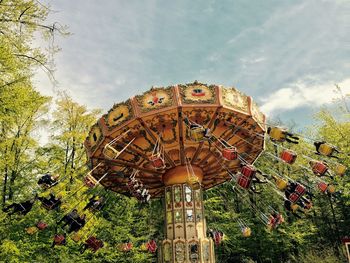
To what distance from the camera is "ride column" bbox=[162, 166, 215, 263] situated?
38.4 ft

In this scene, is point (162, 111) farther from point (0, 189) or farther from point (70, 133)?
point (0, 189)

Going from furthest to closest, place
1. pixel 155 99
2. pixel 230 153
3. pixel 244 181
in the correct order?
pixel 155 99 < pixel 244 181 < pixel 230 153

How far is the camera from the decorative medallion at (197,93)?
10898 millimetres

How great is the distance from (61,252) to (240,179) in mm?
9883

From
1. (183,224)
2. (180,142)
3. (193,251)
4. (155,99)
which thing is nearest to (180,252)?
(193,251)

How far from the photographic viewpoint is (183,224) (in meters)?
12.2

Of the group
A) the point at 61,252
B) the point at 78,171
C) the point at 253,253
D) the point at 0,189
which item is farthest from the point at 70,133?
the point at 253,253

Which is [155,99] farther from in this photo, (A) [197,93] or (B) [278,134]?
(B) [278,134]

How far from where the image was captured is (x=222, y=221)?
89.2 feet

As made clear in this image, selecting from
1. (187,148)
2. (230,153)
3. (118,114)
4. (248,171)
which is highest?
(118,114)

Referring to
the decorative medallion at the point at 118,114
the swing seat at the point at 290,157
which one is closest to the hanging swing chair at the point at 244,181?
the swing seat at the point at 290,157

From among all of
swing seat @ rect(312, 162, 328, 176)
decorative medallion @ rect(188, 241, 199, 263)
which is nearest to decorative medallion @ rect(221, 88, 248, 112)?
swing seat @ rect(312, 162, 328, 176)

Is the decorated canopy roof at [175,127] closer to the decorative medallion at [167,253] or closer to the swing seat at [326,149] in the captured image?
the swing seat at [326,149]

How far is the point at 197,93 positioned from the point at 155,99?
4.22 feet
